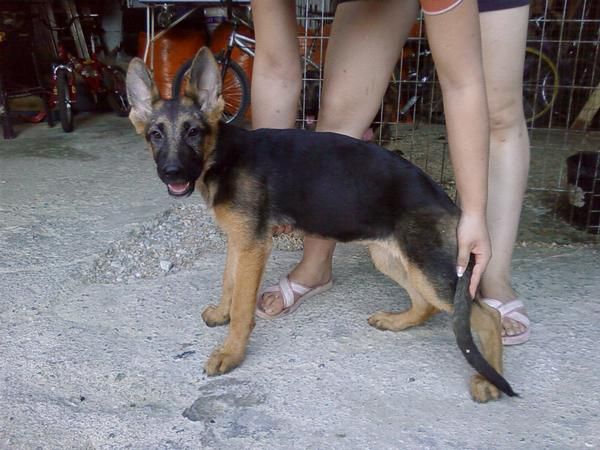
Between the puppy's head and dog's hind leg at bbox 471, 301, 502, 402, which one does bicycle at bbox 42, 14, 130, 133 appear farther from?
dog's hind leg at bbox 471, 301, 502, 402

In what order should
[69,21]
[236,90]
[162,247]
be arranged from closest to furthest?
[162,247] < [236,90] < [69,21]

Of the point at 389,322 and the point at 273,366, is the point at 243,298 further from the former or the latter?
the point at 389,322

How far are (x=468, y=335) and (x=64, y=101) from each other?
18.7ft

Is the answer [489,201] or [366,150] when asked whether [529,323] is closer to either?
[489,201]

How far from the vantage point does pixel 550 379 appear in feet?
8.02

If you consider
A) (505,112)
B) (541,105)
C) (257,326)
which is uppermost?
(505,112)

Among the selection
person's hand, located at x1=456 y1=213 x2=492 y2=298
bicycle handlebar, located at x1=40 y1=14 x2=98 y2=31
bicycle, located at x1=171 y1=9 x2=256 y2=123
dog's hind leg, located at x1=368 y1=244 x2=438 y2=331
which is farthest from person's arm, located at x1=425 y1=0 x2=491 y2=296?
bicycle handlebar, located at x1=40 y1=14 x2=98 y2=31

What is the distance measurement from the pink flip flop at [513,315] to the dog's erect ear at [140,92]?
1666 mm

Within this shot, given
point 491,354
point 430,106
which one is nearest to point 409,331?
point 491,354

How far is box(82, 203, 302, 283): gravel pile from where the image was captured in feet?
11.0

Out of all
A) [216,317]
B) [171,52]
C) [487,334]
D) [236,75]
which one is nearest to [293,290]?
[216,317]

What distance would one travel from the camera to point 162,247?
3658 mm

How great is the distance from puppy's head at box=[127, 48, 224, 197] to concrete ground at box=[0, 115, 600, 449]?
29.6 inches

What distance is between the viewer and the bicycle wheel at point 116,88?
770 centimetres
